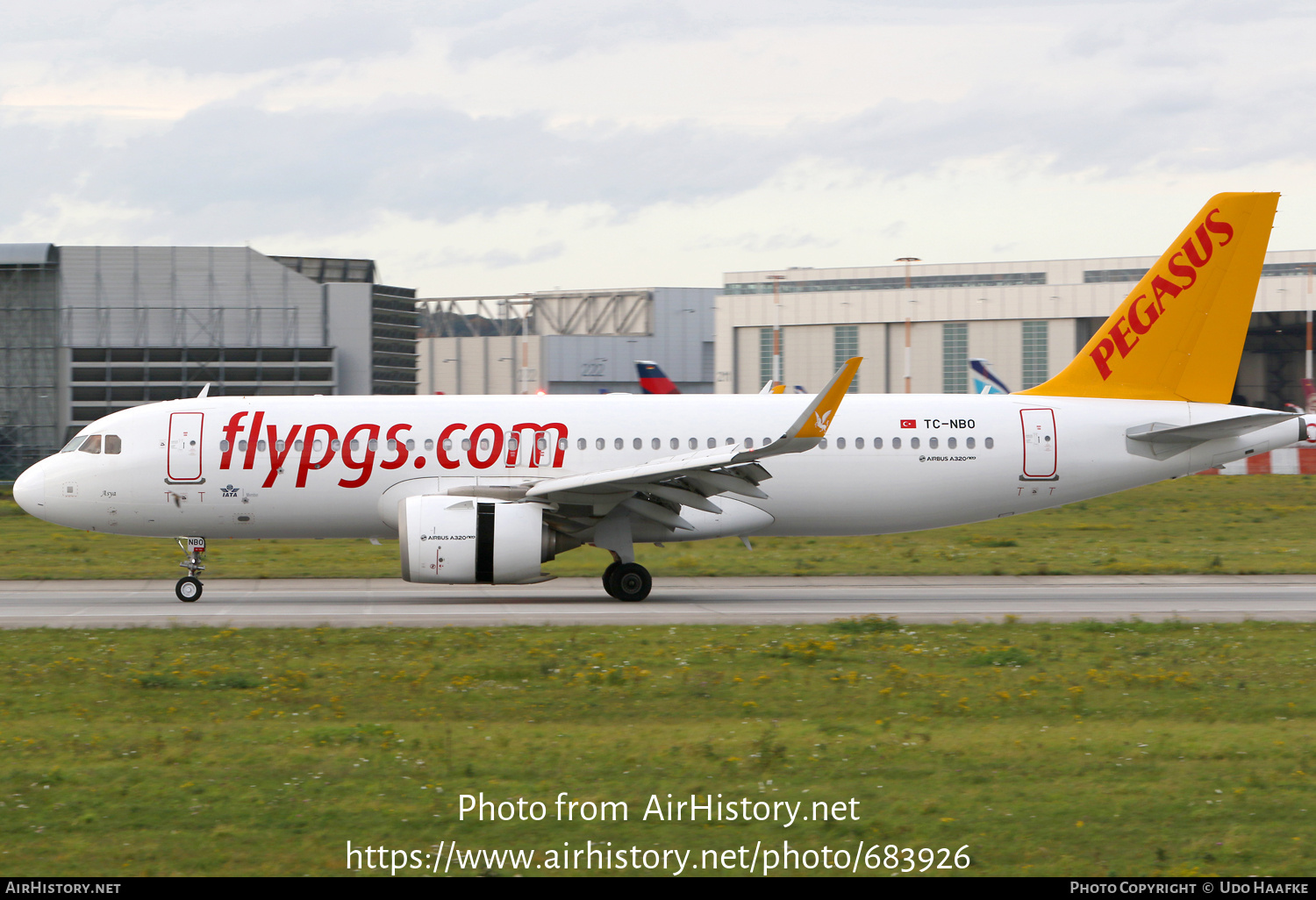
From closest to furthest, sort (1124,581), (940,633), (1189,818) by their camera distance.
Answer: (1189,818) < (940,633) < (1124,581)

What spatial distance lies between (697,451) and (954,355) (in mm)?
55236

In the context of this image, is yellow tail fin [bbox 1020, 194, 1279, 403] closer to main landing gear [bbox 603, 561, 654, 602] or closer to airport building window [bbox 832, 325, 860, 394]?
main landing gear [bbox 603, 561, 654, 602]

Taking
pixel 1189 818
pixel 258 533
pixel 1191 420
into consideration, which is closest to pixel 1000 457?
pixel 1191 420

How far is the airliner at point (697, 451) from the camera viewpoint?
72.1ft

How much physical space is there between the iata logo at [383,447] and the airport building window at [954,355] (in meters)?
55.4

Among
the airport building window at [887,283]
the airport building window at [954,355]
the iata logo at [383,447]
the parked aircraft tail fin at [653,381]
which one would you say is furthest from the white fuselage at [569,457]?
the airport building window at [887,283]

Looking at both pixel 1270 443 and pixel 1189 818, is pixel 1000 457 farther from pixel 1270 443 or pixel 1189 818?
pixel 1189 818

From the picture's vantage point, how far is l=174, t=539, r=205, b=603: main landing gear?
70.2ft

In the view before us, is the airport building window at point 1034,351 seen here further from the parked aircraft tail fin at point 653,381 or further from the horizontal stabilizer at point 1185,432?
the horizontal stabilizer at point 1185,432

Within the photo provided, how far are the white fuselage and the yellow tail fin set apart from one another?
1.59 ft

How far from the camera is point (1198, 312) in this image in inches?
928

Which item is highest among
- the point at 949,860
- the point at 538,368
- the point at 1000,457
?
the point at 538,368

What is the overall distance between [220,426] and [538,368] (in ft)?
220

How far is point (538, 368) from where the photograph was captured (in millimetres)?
89188
